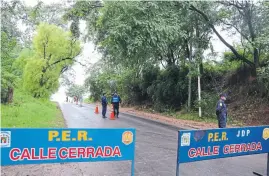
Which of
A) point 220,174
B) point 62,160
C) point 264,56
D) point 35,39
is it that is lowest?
point 220,174

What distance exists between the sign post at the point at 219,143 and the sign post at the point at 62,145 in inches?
38.7

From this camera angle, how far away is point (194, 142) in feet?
16.7

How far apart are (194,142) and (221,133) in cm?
69

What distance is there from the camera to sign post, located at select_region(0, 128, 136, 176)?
402 centimetres

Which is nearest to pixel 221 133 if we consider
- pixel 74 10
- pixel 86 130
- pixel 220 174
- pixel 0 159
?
pixel 220 174

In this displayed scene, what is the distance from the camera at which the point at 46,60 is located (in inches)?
1065

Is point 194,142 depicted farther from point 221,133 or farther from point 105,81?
point 105,81

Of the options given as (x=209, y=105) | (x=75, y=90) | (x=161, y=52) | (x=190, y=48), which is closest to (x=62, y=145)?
(x=161, y=52)

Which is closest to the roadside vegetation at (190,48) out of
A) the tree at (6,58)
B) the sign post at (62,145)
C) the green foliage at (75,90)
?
the tree at (6,58)

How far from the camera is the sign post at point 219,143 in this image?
5020mm

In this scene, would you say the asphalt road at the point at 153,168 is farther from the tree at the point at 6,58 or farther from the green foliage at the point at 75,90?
the green foliage at the point at 75,90

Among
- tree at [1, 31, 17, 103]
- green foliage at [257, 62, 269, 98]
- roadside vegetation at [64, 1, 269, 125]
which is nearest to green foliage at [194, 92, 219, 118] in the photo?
roadside vegetation at [64, 1, 269, 125]

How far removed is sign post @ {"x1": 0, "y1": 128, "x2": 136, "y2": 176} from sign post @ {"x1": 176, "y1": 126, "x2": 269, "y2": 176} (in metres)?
0.98

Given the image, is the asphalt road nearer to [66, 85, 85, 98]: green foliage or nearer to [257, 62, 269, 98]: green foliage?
[257, 62, 269, 98]: green foliage
